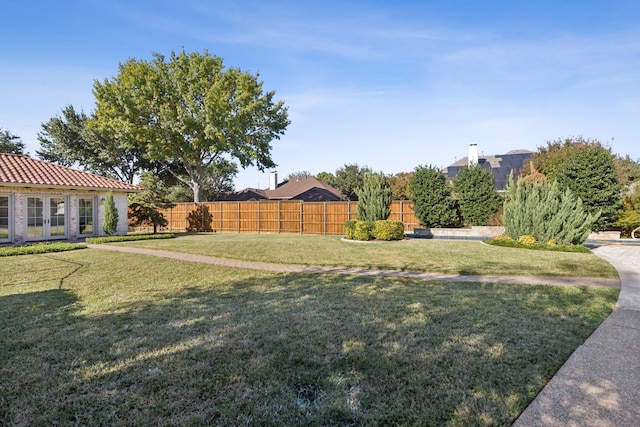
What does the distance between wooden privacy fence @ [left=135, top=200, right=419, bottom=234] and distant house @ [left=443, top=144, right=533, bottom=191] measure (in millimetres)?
18653

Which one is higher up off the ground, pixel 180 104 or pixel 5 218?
pixel 180 104

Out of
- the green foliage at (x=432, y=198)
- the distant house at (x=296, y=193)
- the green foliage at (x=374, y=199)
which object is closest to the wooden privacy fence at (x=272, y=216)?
the green foliage at (x=432, y=198)

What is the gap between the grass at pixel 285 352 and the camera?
2367 millimetres

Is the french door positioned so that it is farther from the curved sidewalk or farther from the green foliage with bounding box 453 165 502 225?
the green foliage with bounding box 453 165 502 225

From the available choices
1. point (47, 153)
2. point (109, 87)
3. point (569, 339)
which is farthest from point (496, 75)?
point (47, 153)

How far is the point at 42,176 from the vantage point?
48.7 feet

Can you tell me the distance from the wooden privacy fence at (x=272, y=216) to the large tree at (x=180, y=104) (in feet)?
10.6

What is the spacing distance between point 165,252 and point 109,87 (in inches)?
822

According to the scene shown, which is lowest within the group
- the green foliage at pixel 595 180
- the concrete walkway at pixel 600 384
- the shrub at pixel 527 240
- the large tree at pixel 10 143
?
the concrete walkway at pixel 600 384

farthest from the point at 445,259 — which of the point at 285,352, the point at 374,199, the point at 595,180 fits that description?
the point at 595,180

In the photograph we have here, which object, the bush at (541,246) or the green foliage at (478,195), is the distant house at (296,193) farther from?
the bush at (541,246)

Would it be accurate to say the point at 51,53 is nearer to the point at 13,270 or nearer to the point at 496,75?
the point at 13,270

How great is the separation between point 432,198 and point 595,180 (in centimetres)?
690

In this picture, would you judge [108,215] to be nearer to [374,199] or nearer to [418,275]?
[374,199]
